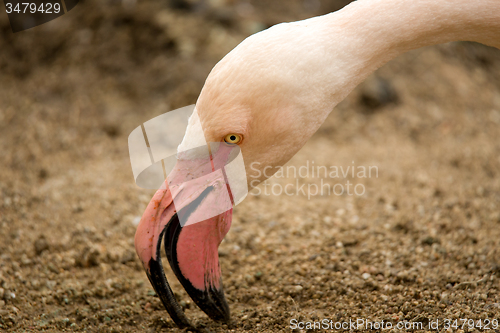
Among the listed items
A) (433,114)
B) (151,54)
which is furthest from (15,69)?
(433,114)

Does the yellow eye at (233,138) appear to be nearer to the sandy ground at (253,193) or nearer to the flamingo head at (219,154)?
the flamingo head at (219,154)

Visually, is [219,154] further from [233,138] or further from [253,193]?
[253,193]

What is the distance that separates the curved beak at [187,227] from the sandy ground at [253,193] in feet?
1.10

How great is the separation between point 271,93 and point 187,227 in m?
0.75

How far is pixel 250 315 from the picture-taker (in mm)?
2342

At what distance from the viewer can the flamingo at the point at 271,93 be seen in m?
1.91

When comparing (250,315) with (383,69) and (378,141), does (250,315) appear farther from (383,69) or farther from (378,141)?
(383,69)

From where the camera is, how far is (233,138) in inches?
78.7

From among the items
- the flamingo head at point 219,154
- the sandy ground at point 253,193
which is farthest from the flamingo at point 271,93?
the sandy ground at point 253,193

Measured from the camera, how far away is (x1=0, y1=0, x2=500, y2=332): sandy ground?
7.99 feet

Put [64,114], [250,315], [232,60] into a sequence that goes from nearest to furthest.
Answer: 1. [232,60]
2. [250,315]
3. [64,114]

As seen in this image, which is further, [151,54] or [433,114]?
[151,54]

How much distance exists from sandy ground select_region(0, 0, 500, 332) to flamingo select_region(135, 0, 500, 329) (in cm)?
48

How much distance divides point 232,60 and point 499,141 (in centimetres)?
391
